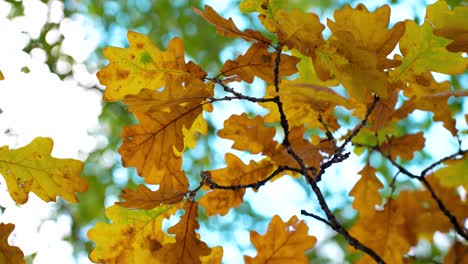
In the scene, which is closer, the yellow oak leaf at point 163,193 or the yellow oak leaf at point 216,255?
the yellow oak leaf at point 163,193

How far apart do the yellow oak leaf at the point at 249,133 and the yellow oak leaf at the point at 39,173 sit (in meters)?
0.23

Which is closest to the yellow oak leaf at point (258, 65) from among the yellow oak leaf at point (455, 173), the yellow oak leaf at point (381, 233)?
the yellow oak leaf at point (381, 233)

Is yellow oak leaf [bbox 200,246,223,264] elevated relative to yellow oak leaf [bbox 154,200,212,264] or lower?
elevated

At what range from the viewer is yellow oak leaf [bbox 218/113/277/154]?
0.86 metres

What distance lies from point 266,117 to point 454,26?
1.06ft

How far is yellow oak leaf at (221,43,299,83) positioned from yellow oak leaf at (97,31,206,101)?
47 millimetres

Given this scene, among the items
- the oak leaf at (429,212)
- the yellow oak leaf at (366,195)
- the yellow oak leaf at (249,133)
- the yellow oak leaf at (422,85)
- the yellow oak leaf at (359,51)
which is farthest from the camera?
the oak leaf at (429,212)

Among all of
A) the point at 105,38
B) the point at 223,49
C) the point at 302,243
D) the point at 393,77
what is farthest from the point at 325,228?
the point at 393,77

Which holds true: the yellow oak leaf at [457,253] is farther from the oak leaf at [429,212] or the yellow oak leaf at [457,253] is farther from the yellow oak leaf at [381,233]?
the yellow oak leaf at [381,233]

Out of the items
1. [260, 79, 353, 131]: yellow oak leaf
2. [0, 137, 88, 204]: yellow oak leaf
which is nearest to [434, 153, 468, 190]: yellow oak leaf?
[260, 79, 353, 131]: yellow oak leaf

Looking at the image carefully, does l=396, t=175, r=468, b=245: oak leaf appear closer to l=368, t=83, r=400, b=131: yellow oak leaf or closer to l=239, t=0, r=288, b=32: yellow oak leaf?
l=368, t=83, r=400, b=131: yellow oak leaf

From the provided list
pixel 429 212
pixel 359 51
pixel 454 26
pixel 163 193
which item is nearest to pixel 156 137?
pixel 163 193

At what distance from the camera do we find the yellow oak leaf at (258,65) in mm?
727

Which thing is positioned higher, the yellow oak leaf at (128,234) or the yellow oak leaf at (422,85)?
the yellow oak leaf at (422,85)
